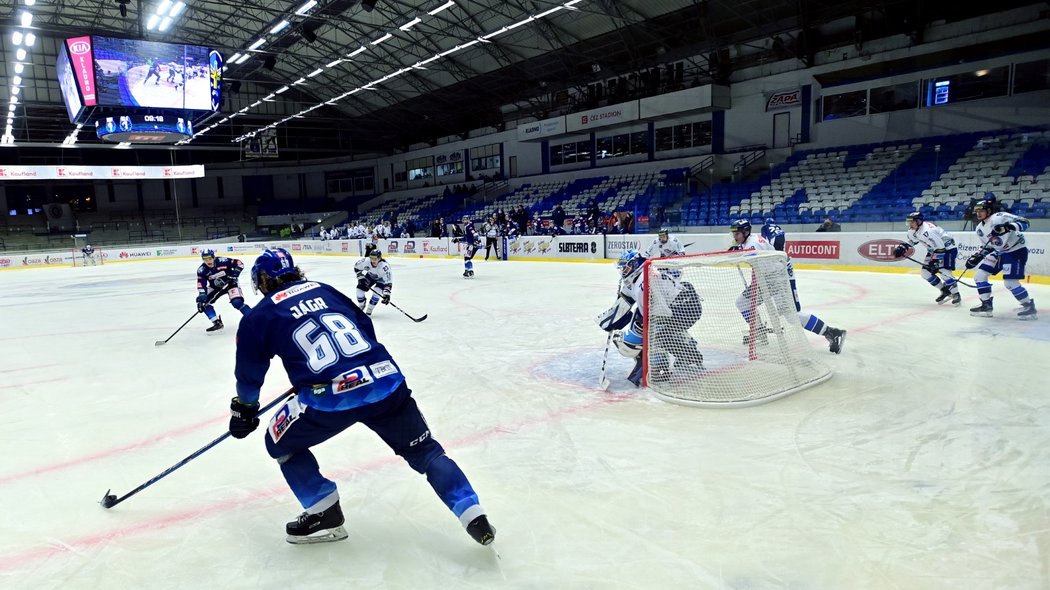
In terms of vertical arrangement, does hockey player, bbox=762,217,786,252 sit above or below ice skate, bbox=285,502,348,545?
above

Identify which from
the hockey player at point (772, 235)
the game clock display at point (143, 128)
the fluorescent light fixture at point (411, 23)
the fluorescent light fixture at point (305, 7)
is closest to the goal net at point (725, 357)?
the hockey player at point (772, 235)

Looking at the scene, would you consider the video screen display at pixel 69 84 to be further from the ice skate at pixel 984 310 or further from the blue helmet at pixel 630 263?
the ice skate at pixel 984 310

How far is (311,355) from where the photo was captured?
244 cm

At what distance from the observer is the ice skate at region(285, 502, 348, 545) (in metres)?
2.78

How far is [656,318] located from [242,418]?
10.9 feet

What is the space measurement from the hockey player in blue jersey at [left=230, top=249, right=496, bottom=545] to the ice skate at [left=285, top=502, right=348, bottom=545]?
0.29 ft

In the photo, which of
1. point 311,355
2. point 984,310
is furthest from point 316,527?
point 984,310

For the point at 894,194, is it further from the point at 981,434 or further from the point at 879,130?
the point at 981,434

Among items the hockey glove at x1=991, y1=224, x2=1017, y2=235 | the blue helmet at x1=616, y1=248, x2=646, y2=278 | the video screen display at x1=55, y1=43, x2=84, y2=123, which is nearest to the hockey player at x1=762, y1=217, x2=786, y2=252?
the hockey glove at x1=991, y1=224, x2=1017, y2=235

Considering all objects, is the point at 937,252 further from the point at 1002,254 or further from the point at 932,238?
the point at 1002,254

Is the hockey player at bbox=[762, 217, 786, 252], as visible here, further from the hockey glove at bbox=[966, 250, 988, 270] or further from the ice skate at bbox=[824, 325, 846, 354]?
the hockey glove at bbox=[966, 250, 988, 270]

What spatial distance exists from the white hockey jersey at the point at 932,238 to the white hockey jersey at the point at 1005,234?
687 mm

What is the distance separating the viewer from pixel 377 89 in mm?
34625

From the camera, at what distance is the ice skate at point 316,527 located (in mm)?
2775
